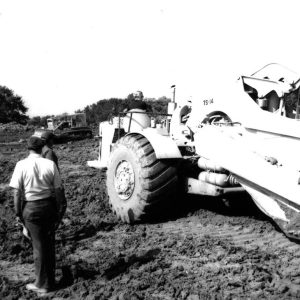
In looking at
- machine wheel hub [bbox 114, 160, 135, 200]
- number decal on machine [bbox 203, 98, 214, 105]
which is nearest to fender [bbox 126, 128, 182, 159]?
machine wheel hub [bbox 114, 160, 135, 200]

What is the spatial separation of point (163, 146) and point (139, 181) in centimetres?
62

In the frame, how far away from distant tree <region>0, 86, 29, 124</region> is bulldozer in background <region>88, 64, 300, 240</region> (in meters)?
53.1

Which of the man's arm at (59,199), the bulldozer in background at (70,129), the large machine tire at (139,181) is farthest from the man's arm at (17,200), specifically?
the bulldozer in background at (70,129)

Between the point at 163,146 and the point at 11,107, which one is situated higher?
the point at 11,107

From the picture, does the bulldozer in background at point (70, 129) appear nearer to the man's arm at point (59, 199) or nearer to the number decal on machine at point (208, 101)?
the number decal on machine at point (208, 101)

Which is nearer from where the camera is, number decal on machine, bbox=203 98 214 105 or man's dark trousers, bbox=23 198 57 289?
man's dark trousers, bbox=23 198 57 289

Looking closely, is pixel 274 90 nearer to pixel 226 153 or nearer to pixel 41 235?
pixel 226 153

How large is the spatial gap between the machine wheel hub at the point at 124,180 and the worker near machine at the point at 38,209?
202 centimetres

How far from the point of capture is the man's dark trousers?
390cm

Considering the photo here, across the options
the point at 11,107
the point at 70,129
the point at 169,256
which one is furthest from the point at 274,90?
the point at 11,107

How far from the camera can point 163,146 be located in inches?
222

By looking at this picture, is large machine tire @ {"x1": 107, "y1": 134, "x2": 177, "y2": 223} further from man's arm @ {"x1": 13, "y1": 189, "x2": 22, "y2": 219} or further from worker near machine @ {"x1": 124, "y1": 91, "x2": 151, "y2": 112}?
man's arm @ {"x1": 13, "y1": 189, "x2": 22, "y2": 219}

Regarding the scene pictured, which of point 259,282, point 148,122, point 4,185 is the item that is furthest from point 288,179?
point 4,185

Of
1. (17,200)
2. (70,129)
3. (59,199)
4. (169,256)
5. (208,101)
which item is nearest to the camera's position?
(17,200)
